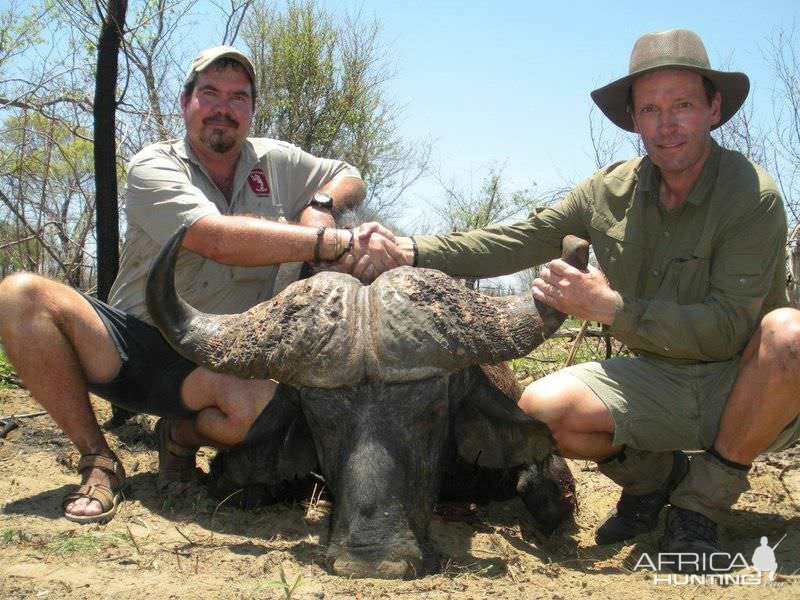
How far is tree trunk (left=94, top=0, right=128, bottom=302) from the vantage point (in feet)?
21.4

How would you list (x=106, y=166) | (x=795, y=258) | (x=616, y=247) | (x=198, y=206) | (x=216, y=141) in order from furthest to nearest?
(x=795, y=258) < (x=106, y=166) < (x=216, y=141) < (x=198, y=206) < (x=616, y=247)

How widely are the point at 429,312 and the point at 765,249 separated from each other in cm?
171

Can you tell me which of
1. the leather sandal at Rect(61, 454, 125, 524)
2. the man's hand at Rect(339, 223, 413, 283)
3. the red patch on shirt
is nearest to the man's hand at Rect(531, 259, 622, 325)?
the man's hand at Rect(339, 223, 413, 283)

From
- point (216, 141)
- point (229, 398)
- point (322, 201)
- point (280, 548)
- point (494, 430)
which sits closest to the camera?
point (280, 548)

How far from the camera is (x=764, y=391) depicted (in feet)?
12.9

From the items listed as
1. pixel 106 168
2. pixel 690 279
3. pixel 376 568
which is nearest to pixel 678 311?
pixel 690 279

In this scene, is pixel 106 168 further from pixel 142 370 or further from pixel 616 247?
pixel 616 247

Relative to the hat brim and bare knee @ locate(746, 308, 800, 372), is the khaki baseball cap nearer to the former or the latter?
the hat brim

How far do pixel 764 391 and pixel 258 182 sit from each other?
3299 millimetres

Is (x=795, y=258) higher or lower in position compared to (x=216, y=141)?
lower

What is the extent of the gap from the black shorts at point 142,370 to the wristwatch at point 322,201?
52.4 inches

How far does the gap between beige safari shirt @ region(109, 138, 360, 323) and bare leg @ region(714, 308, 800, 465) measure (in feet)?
9.19

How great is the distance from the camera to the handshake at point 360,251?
181 inches

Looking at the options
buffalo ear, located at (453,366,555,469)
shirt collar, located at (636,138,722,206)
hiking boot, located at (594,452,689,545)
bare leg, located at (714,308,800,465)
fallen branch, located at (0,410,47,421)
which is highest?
shirt collar, located at (636,138,722,206)
